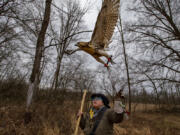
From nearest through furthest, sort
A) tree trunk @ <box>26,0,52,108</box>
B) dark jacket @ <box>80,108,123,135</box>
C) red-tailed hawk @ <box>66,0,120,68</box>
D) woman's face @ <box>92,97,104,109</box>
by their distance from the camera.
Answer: dark jacket @ <box>80,108,123,135</box>, woman's face @ <box>92,97,104,109</box>, red-tailed hawk @ <box>66,0,120,68</box>, tree trunk @ <box>26,0,52,108</box>

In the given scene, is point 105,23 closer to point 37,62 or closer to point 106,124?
point 106,124

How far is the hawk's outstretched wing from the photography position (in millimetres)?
2240

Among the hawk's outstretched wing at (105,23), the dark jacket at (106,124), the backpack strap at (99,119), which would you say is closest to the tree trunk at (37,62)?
the hawk's outstretched wing at (105,23)

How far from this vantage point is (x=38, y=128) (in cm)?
477

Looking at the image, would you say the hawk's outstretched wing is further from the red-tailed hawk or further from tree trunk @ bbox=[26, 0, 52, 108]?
tree trunk @ bbox=[26, 0, 52, 108]

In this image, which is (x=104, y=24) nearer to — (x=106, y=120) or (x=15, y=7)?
(x=106, y=120)

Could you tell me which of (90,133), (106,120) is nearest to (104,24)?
(106,120)

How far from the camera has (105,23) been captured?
2336 millimetres

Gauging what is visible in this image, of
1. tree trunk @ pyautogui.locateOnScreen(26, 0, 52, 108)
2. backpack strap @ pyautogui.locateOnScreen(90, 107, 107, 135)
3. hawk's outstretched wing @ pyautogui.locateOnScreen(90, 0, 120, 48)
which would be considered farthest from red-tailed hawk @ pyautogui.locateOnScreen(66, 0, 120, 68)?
tree trunk @ pyautogui.locateOnScreen(26, 0, 52, 108)

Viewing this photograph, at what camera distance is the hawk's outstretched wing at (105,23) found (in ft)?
7.35

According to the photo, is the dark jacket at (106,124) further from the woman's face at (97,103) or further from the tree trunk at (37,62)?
the tree trunk at (37,62)

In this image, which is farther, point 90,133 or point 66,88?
point 66,88

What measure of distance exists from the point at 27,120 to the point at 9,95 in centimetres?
697

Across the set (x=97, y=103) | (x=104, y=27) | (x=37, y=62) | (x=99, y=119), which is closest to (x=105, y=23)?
(x=104, y=27)
